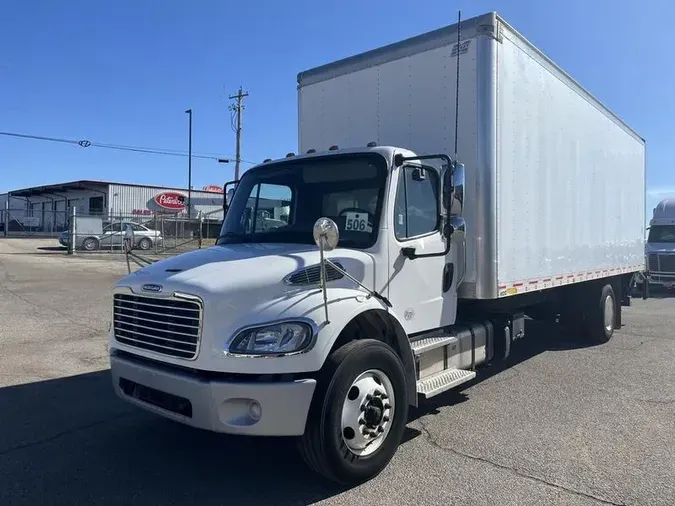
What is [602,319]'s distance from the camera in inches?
370

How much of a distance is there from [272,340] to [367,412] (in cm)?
95

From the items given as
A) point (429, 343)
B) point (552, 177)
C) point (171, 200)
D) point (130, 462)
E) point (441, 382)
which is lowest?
point (130, 462)

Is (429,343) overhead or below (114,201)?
below

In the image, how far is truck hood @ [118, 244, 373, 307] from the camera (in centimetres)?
390

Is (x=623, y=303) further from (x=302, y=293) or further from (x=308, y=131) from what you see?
(x=302, y=293)

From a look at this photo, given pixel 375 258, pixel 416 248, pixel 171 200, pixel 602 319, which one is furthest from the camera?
pixel 171 200

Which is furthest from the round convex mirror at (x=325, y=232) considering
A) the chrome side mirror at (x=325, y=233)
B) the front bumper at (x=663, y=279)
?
the front bumper at (x=663, y=279)

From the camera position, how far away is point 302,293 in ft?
13.2

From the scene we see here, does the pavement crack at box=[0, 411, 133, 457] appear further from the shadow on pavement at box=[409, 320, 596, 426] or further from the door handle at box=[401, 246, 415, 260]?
the door handle at box=[401, 246, 415, 260]

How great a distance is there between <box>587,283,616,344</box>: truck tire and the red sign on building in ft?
161

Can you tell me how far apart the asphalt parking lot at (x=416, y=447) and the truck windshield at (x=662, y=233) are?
14.2m

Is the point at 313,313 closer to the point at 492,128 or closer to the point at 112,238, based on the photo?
the point at 492,128

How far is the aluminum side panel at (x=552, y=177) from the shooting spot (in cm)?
612

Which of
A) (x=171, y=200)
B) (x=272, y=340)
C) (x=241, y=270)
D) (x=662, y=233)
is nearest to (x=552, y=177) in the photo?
(x=241, y=270)
